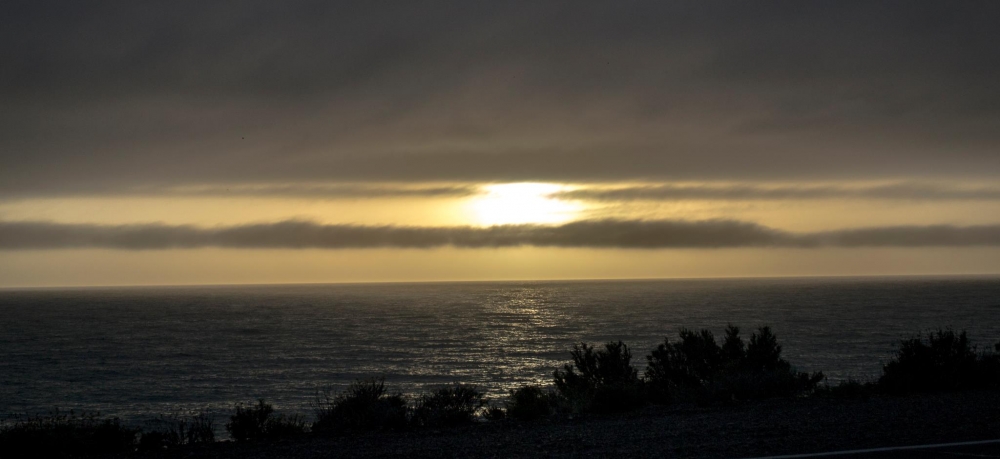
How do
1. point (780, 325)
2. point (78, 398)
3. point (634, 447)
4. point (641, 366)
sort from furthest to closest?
point (780, 325) → point (641, 366) → point (78, 398) → point (634, 447)

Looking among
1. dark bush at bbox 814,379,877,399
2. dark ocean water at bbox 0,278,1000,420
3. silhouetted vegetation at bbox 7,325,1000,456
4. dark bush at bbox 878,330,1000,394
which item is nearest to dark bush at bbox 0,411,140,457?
silhouetted vegetation at bbox 7,325,1000,456

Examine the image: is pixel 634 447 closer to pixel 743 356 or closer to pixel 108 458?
pixel 108 458

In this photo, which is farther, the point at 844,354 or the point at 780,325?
the point at 780,325

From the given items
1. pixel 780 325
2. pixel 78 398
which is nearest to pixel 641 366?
pixel 78 398

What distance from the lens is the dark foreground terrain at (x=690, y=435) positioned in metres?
10.6

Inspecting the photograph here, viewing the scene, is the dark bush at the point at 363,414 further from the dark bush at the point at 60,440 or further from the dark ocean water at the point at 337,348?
the dark ocean water at the point at 337,348

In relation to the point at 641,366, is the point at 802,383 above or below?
above

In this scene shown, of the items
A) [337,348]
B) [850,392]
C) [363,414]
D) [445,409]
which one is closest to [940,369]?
[850,392]

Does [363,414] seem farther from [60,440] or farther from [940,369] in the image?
[940,369]

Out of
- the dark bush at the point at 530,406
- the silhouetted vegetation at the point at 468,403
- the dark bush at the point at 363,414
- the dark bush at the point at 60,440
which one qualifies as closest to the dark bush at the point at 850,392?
the silhouetted vegetation at the point at 468,403

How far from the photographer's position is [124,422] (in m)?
34.0

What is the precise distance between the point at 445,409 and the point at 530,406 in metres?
2.07

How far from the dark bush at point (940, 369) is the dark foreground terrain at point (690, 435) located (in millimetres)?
1996

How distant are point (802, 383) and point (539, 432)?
8.19 m
